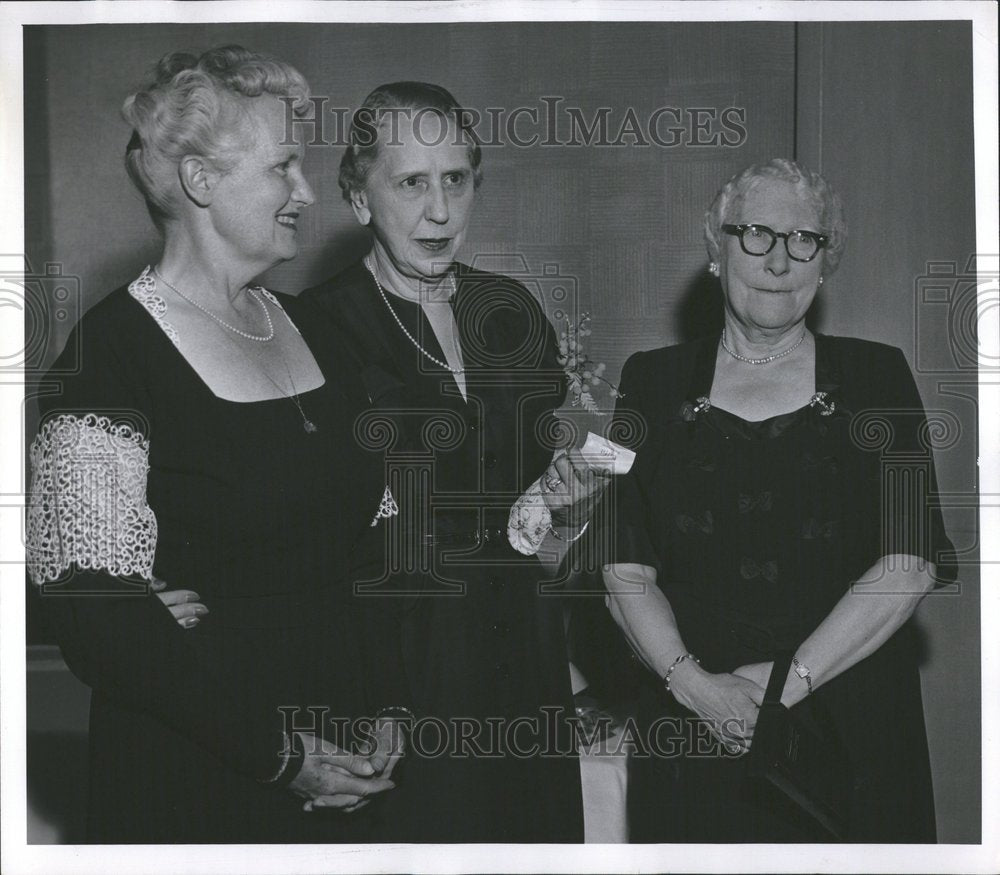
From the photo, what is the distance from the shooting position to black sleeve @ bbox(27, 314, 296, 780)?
1.97 metres

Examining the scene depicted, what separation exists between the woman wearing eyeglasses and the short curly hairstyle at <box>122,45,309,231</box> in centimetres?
89

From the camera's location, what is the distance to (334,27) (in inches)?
86.4

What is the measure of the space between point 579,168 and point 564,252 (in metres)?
0.17

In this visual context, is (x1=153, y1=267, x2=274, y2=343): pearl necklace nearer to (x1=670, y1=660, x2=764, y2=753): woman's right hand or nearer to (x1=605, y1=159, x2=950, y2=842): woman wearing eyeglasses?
(x1=605, y1=159, x2=950, y2=842): woman wearing eyeglasses

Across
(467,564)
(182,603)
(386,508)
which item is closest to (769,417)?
(467,564)

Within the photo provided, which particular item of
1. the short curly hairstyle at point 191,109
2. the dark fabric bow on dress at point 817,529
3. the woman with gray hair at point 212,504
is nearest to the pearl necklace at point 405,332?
the woman with gray hair at point 212,504

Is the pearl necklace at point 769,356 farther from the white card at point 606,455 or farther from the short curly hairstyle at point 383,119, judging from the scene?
the short curly hairstyle at point 383,119

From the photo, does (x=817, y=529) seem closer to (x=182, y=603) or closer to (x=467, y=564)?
(x=467, y=564)

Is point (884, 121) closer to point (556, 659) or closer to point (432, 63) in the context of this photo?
point (432, 63)

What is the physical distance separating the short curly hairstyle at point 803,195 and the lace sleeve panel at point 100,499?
116 centimetres

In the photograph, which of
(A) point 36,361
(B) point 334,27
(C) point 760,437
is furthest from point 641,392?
(A) point 36,361

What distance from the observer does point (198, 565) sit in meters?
2.03

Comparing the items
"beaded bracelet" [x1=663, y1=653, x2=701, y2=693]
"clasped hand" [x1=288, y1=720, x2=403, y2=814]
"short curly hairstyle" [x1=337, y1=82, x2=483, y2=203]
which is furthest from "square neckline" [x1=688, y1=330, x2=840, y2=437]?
"clasped hand" [x1=288, y1=720, x2=403, y2=814]

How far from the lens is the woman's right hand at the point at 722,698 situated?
212cm
